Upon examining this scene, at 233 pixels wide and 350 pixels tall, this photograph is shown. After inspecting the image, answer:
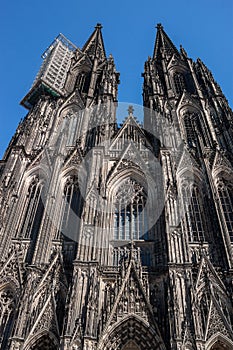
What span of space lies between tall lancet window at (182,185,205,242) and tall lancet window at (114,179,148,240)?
216 centimetres

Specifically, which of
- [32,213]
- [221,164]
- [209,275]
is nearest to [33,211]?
[32,213]

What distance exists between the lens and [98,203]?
1852 centimetres

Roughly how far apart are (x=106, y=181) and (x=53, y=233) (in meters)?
4.32

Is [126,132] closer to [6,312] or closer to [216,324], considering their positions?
[6,312]

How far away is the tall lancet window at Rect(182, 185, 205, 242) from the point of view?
1825 centimetres

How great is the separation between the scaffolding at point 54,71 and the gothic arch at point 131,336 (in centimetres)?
2005

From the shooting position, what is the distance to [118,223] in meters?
19.2

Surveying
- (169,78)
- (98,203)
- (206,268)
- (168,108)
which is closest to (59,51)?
(169,78)

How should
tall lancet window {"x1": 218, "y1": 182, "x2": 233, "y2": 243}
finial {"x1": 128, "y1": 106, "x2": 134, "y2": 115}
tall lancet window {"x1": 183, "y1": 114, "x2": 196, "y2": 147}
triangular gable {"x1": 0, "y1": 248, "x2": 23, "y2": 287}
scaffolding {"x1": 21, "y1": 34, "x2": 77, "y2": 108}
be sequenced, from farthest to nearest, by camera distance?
scaffolding {"x1": 21, "y1": 34, "x2": 77, "y2": 108}
finial {"x1": 128, "y1": 106, "x2": 134, "y2": 115}
tall lancet window {"x1": 183, "y1": 114, "x2": 196, "y2": 147}
tall lancet window {"x1": 218, "y1": 182, "x2": 233, "y2": 243}
triangular gable {"x1": 0, "y1": 248, "x2": 23, "y2": 287}

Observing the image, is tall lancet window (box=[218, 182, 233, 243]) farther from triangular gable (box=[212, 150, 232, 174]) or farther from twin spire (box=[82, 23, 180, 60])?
twin spire (box=[82, 23, 180, 60])

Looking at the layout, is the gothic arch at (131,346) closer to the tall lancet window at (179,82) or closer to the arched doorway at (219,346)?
the arched doorway at (219,346)

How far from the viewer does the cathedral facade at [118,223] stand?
14.3m

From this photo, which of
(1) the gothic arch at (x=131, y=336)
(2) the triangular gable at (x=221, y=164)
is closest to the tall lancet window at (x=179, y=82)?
(2) the triangular gable at (x=221, y=164)

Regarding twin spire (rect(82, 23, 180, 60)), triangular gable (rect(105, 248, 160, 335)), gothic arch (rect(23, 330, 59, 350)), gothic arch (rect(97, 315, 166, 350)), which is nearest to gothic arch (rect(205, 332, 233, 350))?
gothic arch (rect(97, 315, 166, 350))
